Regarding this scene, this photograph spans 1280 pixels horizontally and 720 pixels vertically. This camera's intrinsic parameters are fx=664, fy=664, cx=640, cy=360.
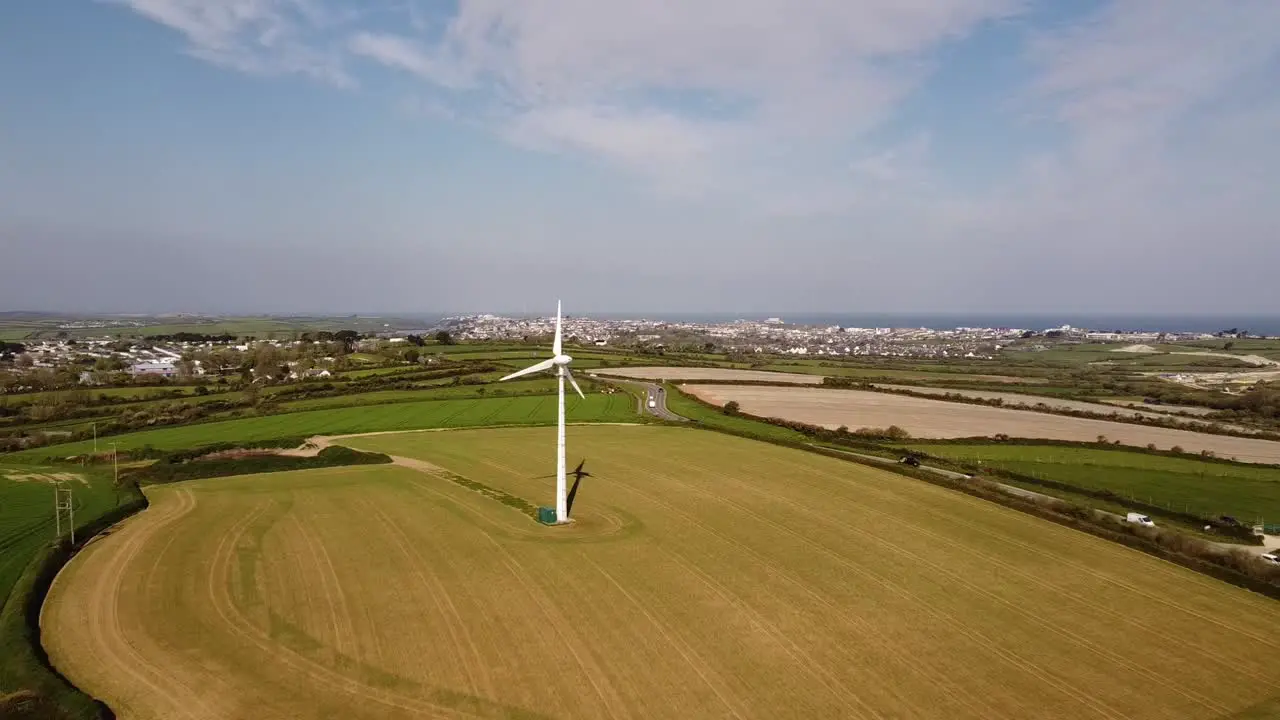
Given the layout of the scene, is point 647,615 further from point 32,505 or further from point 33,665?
point 32,505

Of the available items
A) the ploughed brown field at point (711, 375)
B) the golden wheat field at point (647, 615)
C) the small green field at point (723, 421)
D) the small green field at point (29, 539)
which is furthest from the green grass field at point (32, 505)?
the ploughed brown field at point (711, 375)

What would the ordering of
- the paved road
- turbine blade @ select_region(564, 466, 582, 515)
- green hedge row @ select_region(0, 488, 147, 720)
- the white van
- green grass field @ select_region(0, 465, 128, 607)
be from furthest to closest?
the paved road, turbine blade @ select_region(564, 466, 582, 515), the white van, green grass field @ select_region(0, 465, 128, 607), green hedge row @ select_region(0, 488, 147, 720)

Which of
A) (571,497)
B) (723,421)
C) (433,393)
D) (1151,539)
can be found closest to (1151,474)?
(1151,539)

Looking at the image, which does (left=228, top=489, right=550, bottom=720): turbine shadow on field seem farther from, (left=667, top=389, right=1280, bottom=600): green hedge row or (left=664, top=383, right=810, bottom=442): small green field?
(left=664, top=383, right=810, bottom=442): small green field

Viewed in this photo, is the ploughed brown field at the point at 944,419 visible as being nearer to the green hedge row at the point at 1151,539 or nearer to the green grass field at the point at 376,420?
the green grass field at the point at 376,420

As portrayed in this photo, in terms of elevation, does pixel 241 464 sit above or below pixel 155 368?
below

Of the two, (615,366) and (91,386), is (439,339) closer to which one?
(615,366)

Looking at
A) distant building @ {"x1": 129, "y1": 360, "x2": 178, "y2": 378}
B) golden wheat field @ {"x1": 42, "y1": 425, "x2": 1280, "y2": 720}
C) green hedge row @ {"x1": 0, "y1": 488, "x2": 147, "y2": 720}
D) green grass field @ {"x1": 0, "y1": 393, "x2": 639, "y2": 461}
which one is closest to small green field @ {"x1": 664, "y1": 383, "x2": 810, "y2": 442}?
green grass field @ {"x1": 0, "y1": 393, "x2": 639, "y2": 461}

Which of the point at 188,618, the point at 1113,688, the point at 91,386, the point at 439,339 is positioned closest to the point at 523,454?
the point at 188,618
